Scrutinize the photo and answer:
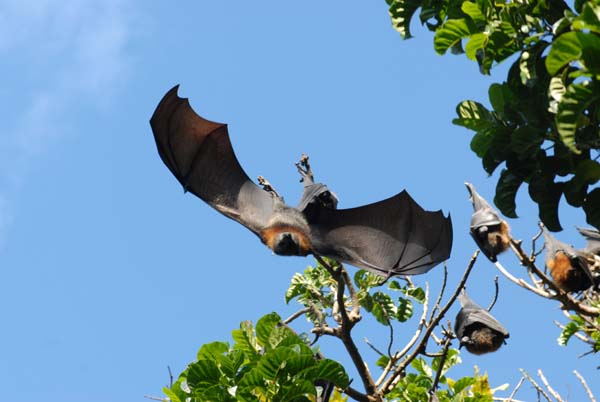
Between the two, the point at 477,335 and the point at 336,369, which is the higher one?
the point at 477,335

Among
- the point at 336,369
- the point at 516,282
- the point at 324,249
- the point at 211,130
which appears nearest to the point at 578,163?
the point at 516,282

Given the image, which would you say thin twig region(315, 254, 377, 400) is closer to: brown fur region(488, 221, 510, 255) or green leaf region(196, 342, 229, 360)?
green leaf region(196, 342, 229, 360)

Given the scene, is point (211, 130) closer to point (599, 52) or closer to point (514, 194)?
point (514, 194)

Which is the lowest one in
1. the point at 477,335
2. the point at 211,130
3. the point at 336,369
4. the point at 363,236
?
the point at 336,369

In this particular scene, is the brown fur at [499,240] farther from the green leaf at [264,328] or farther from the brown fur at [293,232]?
the brown fur at [293,232]

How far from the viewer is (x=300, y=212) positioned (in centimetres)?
634

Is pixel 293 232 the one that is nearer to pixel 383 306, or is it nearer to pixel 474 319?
pixel 383 306

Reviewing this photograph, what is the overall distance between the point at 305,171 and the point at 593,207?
2561 millimetres

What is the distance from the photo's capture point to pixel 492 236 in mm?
4996

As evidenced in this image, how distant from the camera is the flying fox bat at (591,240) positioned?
19.7 ft

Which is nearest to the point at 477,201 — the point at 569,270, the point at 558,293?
the point at 569,270

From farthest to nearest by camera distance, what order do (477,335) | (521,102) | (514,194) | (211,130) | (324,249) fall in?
(211,130) < (324,249) < (477,335) < (514,194) < (521,102)

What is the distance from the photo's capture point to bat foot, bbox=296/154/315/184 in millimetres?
6285

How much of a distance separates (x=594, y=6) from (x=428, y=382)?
363 centimetres
